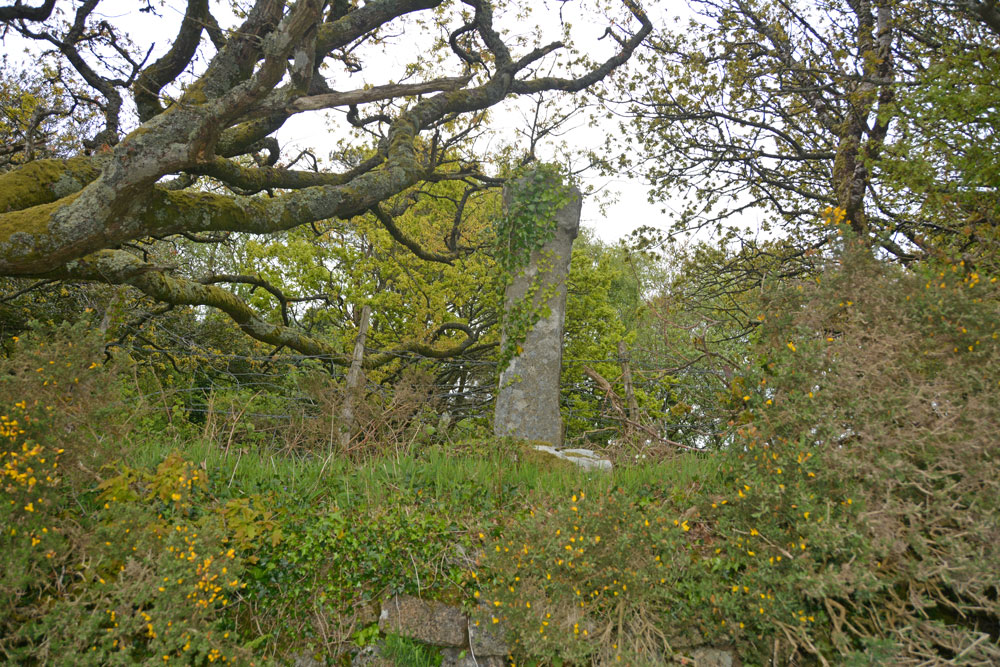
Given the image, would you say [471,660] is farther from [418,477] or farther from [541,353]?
[541,353]

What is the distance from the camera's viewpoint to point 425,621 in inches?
168

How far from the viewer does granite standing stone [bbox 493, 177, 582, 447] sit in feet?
23.2

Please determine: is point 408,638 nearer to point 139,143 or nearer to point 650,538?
point 650,538

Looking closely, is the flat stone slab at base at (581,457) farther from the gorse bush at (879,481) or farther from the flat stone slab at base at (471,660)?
the flat stone slab at base at (471,660)

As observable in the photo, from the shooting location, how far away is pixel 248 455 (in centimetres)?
556

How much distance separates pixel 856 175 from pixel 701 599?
5.13 meters

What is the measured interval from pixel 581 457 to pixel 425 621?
2.45 meters

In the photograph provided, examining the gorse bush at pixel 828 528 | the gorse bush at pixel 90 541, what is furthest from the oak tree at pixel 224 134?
the gorse bush at pixel 828 528

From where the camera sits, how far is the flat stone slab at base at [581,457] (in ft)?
18.9

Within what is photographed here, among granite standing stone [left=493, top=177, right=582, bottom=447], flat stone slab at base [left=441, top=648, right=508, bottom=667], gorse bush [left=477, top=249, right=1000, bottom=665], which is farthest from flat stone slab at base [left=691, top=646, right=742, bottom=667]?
granite standing stone [left=493, top=177, right=582, bottom=447]

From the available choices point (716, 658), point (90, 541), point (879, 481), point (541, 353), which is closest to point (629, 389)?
point (541, 353)

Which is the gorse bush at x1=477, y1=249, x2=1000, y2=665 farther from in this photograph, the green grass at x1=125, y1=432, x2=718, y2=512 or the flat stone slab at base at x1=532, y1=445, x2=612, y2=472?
the flat stone slab at base at x1=532, y1=445, x2=612, y2=472

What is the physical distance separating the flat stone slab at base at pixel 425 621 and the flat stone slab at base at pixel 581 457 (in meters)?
1.86

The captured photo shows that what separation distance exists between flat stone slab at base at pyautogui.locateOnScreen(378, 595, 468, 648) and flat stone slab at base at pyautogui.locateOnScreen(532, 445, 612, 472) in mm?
1862
